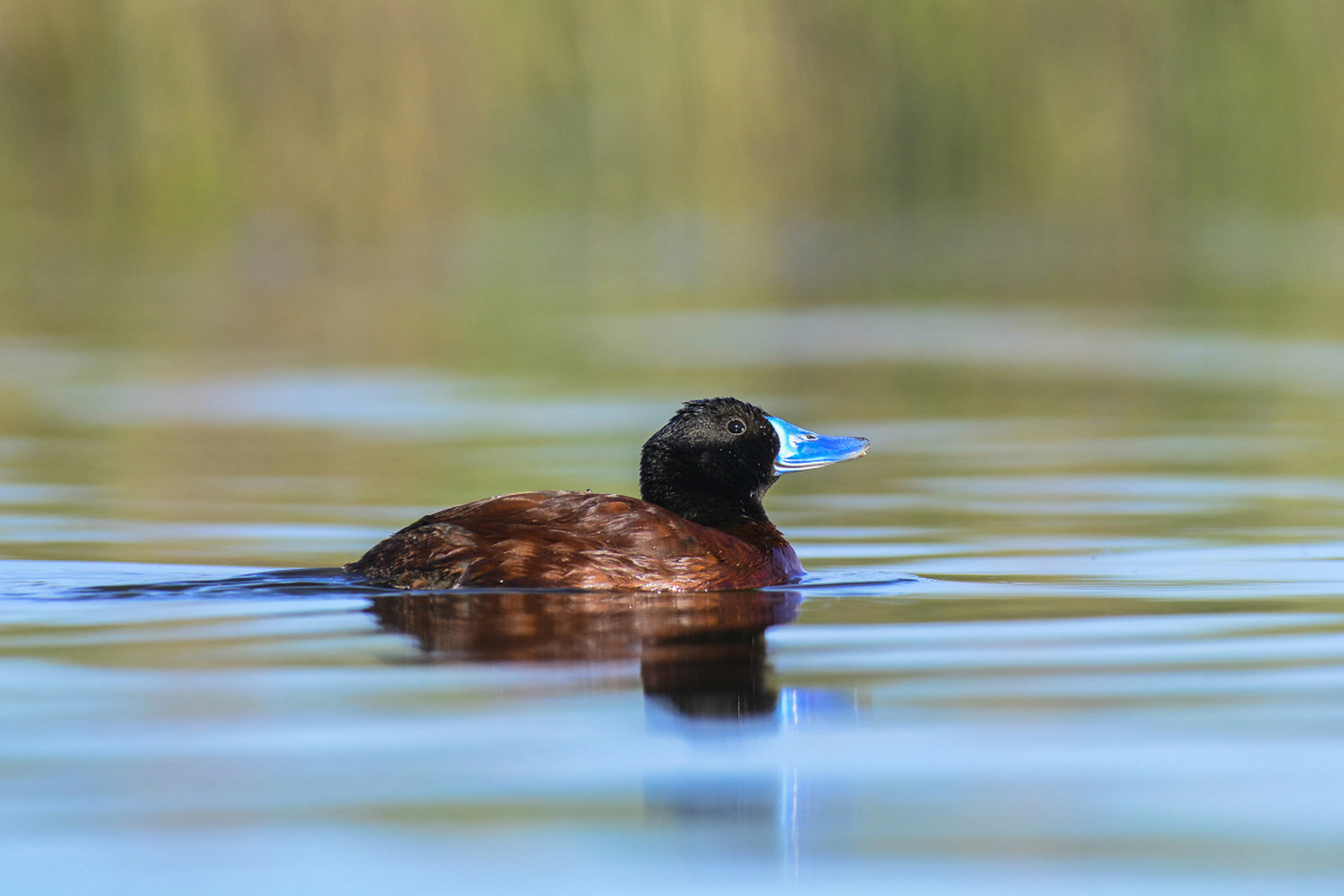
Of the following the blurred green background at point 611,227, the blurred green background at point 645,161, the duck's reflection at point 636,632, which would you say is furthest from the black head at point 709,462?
the blurred green background at point 645,161

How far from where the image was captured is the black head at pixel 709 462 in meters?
7.33

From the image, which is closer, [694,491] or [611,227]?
[694,491]

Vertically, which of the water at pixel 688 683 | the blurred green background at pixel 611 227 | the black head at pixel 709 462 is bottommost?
the water at pixel 688 683

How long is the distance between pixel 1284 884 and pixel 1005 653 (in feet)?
6.49

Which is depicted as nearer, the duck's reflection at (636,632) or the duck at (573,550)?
the duck's reflection at (636,632)

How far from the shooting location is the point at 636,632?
19.6 feet

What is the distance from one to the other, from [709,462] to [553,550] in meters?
0.93

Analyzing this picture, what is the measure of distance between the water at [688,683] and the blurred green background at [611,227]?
21 cm

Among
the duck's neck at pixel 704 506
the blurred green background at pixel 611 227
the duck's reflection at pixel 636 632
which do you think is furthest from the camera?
the blurred green background at pixel 611 227

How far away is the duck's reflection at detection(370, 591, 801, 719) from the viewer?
519cm

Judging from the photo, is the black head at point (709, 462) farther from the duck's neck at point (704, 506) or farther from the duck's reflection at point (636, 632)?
the duck's reflection at point (636, 632)

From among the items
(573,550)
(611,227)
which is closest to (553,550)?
(573,550)

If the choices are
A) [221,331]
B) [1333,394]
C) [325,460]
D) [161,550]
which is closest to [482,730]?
[161,550]

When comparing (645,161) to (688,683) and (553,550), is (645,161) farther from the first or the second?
(688,683)
